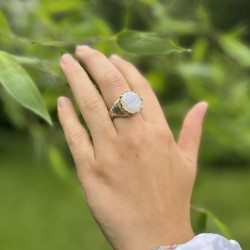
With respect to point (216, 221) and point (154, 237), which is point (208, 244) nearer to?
point (154, 237)

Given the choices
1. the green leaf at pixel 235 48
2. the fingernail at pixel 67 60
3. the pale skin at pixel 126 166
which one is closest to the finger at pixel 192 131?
the pale skin at pixel 126 166

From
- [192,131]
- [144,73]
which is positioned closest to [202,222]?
[192,131]

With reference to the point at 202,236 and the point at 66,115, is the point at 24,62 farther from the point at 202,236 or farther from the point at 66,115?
the point at 202,236

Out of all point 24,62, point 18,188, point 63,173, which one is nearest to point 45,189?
point 18,188

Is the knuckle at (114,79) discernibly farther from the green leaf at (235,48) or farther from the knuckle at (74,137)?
the green leaf at (235,48)

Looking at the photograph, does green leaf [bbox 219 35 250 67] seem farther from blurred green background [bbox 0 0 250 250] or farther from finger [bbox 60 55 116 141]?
finger [bbox 60 55 116 141]
